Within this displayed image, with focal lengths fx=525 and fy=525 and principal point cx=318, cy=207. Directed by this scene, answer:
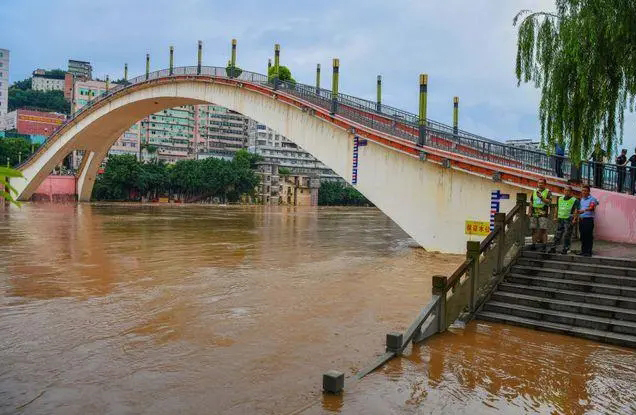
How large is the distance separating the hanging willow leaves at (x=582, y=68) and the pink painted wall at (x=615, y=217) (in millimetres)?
1077

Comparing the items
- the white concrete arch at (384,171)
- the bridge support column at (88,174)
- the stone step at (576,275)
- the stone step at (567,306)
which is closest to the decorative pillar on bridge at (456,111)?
the white concrete arch at (384,171)

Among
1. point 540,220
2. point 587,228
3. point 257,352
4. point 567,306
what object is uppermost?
point 540,220

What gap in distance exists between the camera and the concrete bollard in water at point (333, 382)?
5328 millimetres

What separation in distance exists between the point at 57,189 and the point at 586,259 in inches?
2482

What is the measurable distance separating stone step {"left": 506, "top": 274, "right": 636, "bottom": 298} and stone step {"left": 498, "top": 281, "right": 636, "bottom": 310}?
0.09m

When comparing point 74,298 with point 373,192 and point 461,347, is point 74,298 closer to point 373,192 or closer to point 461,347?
point 461,347

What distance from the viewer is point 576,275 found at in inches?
347

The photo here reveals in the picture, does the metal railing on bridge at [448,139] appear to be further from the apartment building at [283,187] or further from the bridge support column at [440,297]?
the apartment building at [283,187]

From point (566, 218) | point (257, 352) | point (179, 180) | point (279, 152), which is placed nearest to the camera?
point (257, 352)

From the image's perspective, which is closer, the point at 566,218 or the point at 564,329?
the point at 564,329

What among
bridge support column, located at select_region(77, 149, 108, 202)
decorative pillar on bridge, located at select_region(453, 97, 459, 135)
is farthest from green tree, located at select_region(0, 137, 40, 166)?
decorative pillar on bridge, located at select_region(453, 97, 459, 135)

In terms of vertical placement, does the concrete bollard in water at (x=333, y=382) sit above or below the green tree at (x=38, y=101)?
below

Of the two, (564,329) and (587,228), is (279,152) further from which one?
(564,329)

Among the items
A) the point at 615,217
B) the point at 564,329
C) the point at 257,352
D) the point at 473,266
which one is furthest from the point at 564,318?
the point at 615,217
